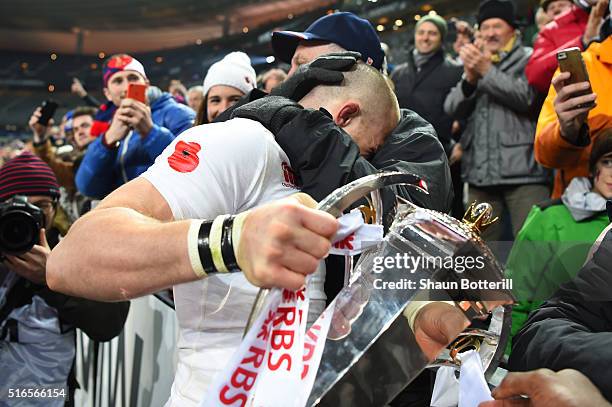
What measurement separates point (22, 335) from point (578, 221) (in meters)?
2.08

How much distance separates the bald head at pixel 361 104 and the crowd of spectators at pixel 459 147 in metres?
0.01

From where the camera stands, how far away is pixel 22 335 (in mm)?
2840

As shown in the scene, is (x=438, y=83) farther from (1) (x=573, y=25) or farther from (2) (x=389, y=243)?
(2) (x=389, y=243)

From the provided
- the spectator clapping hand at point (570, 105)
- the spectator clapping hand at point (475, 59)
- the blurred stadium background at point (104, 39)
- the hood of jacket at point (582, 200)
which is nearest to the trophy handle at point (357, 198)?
the spectator clapping hand at point (570, 105)

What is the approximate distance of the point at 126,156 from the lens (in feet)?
12.2

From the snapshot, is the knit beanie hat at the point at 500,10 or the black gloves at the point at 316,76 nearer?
the black gloves at the point at 316,76

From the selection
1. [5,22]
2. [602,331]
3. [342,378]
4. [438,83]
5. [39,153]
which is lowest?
[5,22]

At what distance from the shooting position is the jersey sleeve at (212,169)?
4.51 feet

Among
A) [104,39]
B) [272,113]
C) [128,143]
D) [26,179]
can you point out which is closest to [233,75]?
[128,143]

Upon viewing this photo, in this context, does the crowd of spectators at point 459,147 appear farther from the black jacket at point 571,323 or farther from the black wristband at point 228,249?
the black wristband at point 228,249

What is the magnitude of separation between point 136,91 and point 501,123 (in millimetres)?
1836

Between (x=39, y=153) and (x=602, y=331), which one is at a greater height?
(x=602, y=331)

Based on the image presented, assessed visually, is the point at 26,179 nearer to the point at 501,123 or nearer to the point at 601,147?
the point at 601,147

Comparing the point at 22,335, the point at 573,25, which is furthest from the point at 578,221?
the point at 22,335
